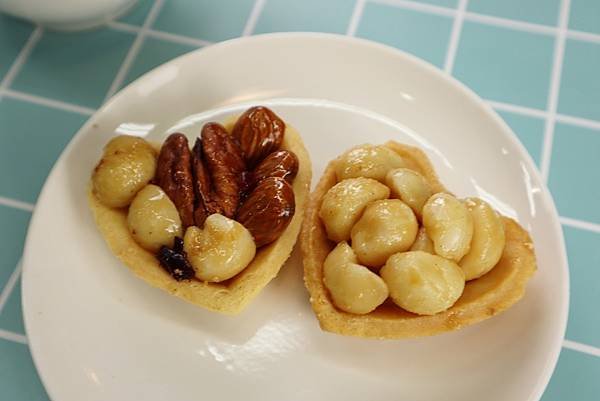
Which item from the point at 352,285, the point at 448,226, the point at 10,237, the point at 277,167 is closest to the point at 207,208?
the point at 277,167

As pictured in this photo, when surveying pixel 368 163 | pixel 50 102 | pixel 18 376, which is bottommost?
pixel 18 376

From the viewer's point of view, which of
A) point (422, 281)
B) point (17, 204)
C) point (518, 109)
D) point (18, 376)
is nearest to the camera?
point (422, 281)

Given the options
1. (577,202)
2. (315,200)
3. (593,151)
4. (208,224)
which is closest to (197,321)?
(208,224)

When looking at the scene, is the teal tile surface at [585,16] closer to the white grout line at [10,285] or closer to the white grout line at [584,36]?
the white grout line at [584,36]

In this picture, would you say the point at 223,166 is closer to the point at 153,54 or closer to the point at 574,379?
the point at 153,54

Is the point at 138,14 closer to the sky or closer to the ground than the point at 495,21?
closer to the ground

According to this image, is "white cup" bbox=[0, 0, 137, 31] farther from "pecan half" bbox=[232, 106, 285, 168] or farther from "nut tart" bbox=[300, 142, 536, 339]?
"nut tart" bbox=[300, 142, 536, 339]

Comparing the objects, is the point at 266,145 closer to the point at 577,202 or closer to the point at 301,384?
the point at 301,384
